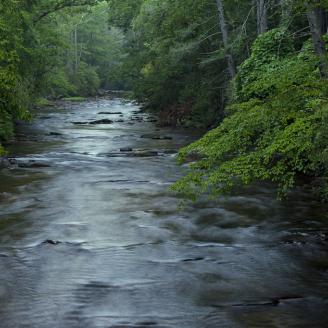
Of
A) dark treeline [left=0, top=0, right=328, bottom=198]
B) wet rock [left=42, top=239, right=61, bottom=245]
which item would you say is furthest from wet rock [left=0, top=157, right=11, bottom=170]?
wet rock [left=42, top=239, right=61, bottom=245]

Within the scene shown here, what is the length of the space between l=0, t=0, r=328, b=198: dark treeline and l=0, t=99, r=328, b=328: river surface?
969 mm

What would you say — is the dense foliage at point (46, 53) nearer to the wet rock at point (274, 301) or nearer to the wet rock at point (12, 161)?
the wet rock at point (12, 161)

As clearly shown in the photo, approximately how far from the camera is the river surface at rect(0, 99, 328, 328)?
6.20 metres

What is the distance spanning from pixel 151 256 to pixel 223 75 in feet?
67.3

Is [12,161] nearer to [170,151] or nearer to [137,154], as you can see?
[137,154]

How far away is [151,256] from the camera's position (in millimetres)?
8188

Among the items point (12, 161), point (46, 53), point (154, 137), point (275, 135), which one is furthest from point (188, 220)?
point (46, 53)

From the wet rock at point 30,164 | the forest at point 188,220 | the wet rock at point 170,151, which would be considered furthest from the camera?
the wet rock at point 170,151

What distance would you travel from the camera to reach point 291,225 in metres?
9.81

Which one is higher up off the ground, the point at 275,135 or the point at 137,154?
the point at 275,135

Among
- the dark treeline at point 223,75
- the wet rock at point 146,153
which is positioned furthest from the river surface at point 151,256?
the wet rock at point 146,153

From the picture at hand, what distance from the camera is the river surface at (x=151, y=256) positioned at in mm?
6203

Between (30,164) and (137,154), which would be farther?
(137,154)

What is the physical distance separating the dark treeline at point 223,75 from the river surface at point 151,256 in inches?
38.2
